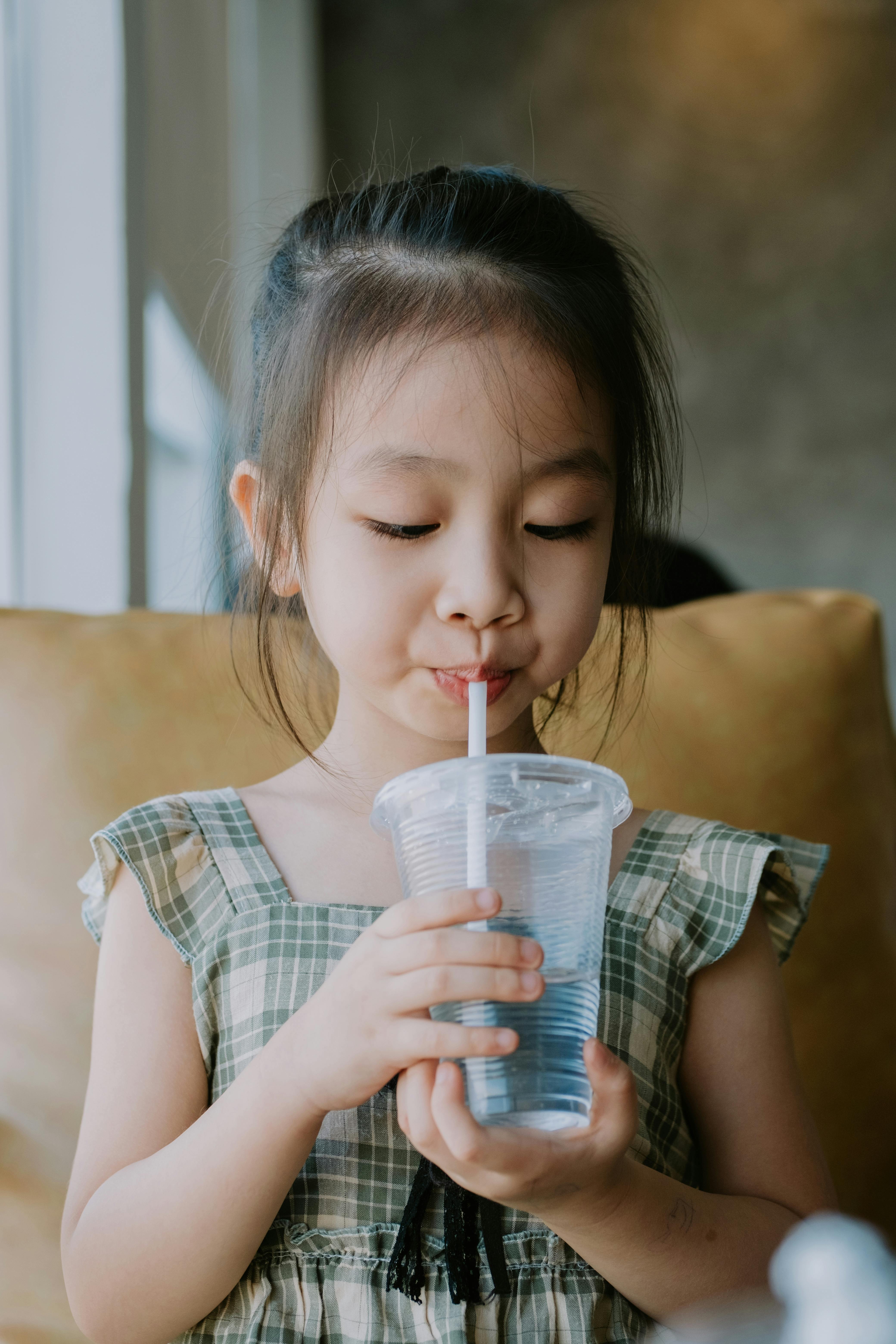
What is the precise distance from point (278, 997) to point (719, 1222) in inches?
12.9

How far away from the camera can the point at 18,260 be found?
A: 187cm

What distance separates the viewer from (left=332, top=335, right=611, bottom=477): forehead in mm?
792

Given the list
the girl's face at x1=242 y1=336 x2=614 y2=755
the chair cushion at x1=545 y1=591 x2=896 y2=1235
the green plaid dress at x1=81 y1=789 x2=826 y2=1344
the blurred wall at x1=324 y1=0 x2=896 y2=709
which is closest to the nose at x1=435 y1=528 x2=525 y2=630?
the girl's face at x1=242 y1=336 x2=614 y2=755

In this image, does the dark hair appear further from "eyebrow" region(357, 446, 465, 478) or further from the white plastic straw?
the white plastic straw

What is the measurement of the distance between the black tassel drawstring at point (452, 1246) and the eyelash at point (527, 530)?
1.31 ft

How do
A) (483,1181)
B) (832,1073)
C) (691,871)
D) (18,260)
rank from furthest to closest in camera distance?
(18,260) → (832,1073) → (691,871) → (483,1181)

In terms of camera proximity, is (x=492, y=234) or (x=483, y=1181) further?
(x=492, y=234)

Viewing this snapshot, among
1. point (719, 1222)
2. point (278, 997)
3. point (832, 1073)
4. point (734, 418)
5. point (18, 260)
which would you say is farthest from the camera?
point (734, 418)

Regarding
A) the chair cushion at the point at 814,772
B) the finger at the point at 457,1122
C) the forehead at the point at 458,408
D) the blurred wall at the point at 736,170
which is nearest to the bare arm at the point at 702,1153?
the finger at the point at 457,1122

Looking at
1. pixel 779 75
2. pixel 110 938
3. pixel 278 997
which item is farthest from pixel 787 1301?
pixel 779 75

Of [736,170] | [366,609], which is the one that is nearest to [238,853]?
[366,609]

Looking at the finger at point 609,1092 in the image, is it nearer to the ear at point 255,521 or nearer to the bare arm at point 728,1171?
the bare arm at point 728,1171

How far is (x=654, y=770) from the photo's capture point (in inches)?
48.8

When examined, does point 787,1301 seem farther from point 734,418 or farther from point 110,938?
point 734,418
